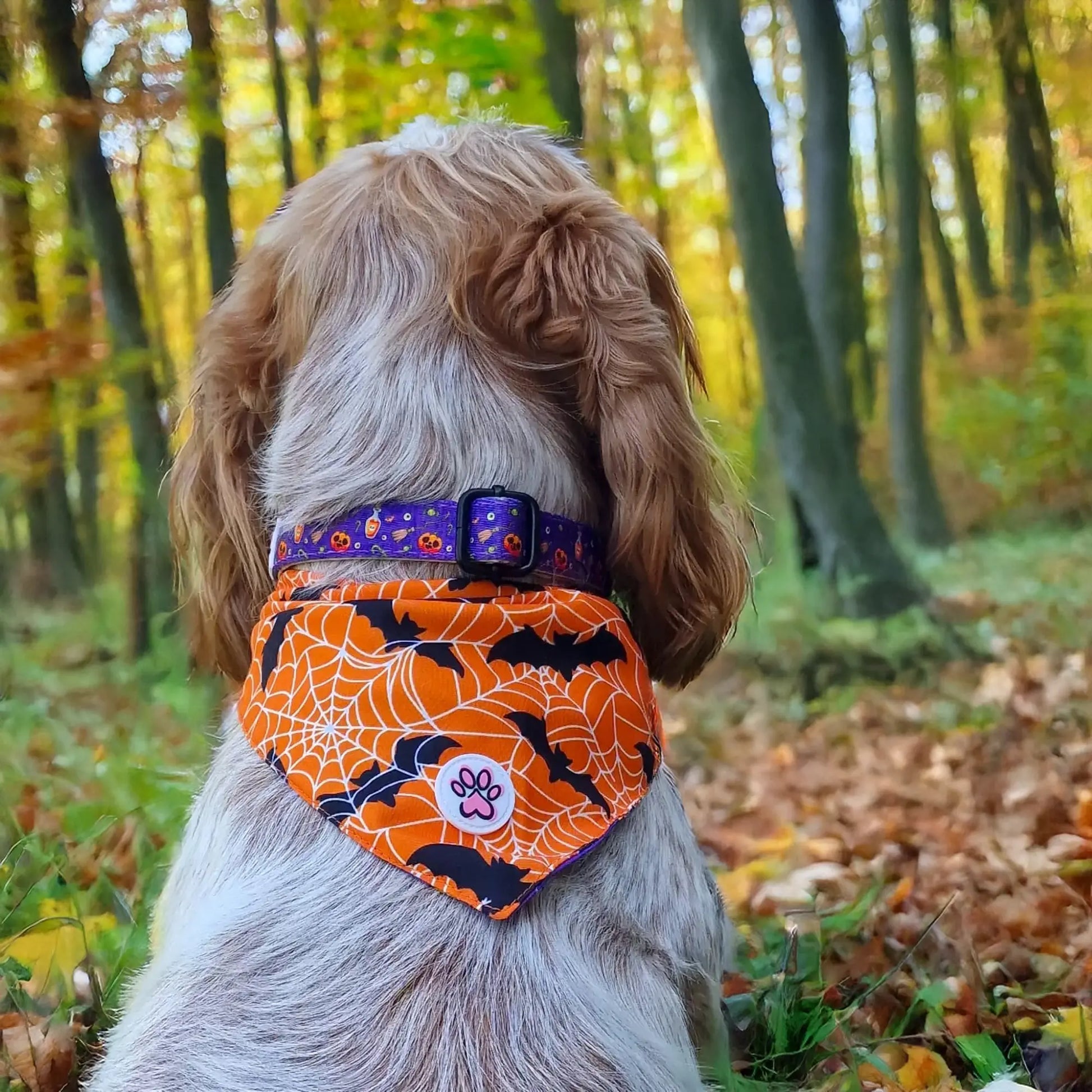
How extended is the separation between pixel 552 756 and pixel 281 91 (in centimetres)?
590

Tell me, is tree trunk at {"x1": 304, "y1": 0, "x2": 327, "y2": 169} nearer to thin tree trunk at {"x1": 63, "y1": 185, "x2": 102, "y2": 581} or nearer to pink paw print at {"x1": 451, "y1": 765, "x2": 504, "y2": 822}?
thin tree trunk at {"x1": 63, "y1": 185, "x2": 102, "y2": 581}

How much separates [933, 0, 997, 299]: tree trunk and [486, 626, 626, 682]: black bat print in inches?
406

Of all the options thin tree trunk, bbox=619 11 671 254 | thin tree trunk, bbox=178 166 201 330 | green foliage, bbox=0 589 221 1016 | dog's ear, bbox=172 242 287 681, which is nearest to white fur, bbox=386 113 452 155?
dog's ear, bbox=172 242 287 681

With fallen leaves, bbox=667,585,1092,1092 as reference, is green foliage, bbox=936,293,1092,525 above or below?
above

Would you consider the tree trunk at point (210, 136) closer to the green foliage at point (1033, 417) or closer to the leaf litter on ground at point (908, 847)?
the leaf litter on ground at point (908, 847)

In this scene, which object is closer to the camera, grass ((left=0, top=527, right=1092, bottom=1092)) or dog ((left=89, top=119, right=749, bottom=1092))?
dog ((left=89, top=119, right=749, bottom=1092))

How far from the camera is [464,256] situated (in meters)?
2.05

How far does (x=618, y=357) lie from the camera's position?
204cm

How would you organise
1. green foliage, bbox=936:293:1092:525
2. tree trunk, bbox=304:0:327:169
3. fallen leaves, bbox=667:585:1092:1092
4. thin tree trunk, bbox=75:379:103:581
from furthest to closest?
green foliage, bbox=936:293:1092:525
tree trunk, bbox=304:0:327:169
thin tree trunk, bbox=75:379:103:581
fallen leaves, bbox=667:585:1092:1092

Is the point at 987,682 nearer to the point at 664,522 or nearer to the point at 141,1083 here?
the point at 664,522

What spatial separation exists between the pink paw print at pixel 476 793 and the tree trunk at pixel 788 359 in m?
5.30

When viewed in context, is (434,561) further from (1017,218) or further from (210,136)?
(1017,218)

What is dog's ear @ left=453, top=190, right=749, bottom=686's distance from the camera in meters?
2.03

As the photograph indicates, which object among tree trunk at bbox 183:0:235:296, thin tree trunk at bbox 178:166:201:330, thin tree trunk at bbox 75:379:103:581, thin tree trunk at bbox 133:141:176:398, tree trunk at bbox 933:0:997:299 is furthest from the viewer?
tree trunk at bbox 933:0:997:299
